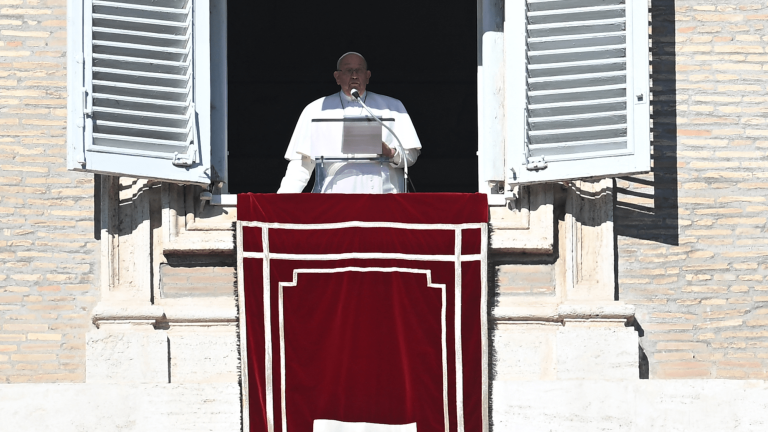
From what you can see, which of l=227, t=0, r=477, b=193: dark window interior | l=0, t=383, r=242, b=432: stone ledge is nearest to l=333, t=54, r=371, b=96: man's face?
l=0, t=383, r=242, b=432: stone ledge

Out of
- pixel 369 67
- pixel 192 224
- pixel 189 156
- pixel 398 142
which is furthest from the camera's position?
pixel 369 67

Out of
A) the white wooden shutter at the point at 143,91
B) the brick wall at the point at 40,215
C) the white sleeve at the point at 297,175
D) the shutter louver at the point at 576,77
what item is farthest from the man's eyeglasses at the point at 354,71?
the brick wall at the point at 40,215

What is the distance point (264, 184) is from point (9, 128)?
511 cm

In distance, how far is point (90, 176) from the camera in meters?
8.55

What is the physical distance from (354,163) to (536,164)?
3.28 ft

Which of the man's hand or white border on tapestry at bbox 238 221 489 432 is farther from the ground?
the man's hand

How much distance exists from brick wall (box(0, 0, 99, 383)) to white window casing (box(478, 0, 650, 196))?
7.54 feet

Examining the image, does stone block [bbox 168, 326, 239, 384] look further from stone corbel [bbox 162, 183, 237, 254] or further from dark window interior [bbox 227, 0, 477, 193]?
dark window interior [bbox 227, 0, 477, 193]

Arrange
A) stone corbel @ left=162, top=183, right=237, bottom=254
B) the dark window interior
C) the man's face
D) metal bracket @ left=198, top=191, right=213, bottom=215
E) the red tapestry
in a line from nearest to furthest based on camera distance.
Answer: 1. the red tapestry
2. stone corbel @ left=162, top=183, right=237, bottom=254
3. metal bracket @ left=198, top=191, right=213, bottom=215
4. the man's face
5. the dark window interior

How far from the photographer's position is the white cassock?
8430mm

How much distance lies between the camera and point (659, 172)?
862 cm

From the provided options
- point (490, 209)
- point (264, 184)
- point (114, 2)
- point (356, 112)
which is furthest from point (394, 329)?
→ point (264, 184)

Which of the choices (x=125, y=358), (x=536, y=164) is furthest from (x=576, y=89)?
(x=125, y=358)

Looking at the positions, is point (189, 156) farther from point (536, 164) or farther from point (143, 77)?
point (536, 164)
